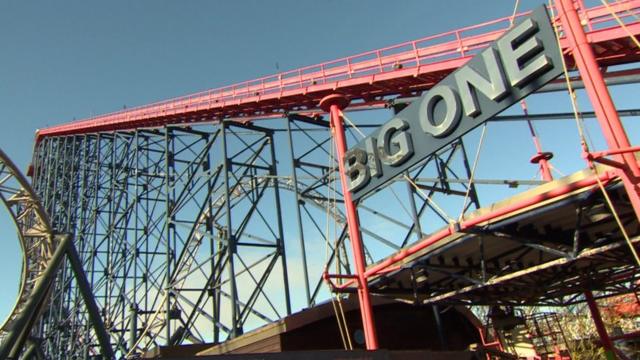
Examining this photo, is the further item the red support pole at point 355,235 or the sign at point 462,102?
the red support pole at point 355,235

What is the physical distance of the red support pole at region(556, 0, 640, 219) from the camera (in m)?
6.94

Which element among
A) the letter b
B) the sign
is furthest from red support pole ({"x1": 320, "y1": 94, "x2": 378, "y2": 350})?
the sign

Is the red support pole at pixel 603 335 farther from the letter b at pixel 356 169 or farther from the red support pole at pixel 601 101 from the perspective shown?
the red support pole at pixel 601 101

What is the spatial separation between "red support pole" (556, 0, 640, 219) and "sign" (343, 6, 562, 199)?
31.1 inches

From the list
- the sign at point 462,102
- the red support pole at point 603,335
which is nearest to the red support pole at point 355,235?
the sign at point 462,102

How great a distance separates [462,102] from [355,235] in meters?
4.25

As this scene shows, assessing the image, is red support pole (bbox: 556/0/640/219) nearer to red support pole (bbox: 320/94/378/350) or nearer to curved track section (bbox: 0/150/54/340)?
red support pole (bbox: 320/94/378/350)

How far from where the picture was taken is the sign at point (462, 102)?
365 inches

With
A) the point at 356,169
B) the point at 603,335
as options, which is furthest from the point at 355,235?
the point at 603,335

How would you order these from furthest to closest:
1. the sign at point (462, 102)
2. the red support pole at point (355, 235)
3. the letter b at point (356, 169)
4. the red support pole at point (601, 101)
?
the letter b at point (356, 169), the red support pole at point (355, 235), the sign at point (462, 102), the red support pole at point (601, 101)

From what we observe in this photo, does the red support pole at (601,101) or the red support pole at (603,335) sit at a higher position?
the red support pole at (601,101)

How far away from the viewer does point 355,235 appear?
12781 mm

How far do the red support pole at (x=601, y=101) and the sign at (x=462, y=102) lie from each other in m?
0.79

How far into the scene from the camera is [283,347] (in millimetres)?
13344
